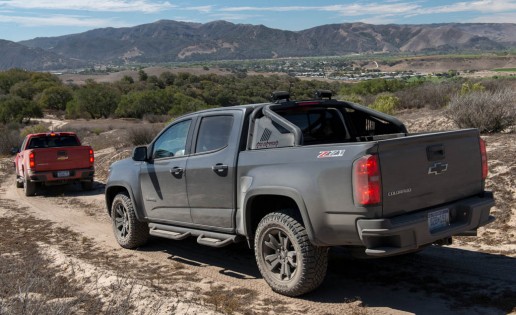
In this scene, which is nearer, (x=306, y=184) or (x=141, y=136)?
(x=306, y=184)

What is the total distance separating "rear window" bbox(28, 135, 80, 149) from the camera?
14.7 meters

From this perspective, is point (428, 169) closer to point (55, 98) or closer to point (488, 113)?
point (488, 113)

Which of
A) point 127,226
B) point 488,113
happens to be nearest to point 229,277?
point 127,226

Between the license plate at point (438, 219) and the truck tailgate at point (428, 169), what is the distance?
9 cm

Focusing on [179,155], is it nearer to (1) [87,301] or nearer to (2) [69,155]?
(1) [87,301]

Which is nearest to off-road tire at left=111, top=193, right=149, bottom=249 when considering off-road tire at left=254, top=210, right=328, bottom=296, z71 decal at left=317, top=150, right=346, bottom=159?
off-road tire at left=254, top=210, right=328, bottom=296

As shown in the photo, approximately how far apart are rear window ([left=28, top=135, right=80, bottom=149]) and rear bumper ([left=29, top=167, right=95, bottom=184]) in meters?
0.93

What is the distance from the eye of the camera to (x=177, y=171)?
23.3 ft

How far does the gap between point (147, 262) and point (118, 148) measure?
14184 mm

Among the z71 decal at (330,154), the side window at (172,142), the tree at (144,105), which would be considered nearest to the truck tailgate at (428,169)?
the z71 decal at (330,154)

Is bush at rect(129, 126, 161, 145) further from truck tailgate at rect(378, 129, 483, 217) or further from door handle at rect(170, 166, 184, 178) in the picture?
truck tailgate at rect(378, 129, 483, 217)

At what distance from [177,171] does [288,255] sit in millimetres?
2039

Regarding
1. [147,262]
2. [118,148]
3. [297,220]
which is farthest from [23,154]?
[297,220]

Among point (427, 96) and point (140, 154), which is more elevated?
point (427, 96)
